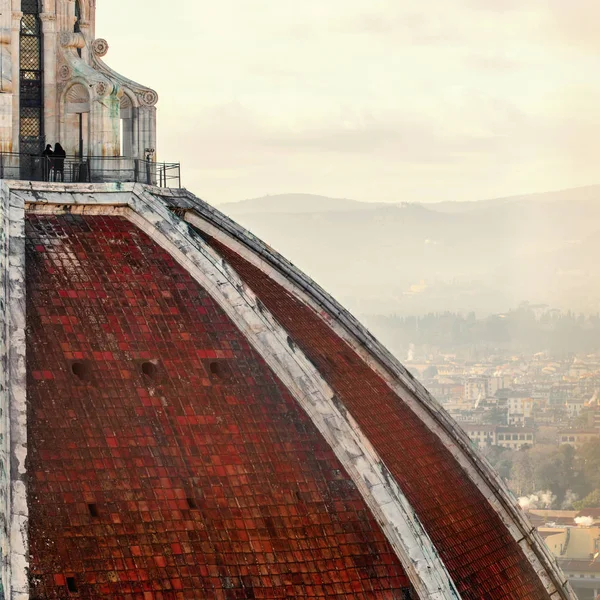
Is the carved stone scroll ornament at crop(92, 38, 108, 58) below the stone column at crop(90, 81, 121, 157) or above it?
above

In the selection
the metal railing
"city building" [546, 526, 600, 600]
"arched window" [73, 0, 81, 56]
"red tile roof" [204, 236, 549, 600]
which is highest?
"arched window" [73, 0, 81, 56]

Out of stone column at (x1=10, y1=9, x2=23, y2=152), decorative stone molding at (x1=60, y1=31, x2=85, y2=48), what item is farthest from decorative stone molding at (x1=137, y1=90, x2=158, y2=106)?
stone column at (x1=10, y1=9, x2=23, y2=152)

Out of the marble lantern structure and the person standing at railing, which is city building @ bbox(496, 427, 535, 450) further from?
the person standing at railing

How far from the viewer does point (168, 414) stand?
92.2ft

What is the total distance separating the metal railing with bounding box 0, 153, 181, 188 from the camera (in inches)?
1227

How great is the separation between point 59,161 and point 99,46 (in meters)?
2.40

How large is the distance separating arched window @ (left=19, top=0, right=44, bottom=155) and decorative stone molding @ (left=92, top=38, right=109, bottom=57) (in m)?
1.00

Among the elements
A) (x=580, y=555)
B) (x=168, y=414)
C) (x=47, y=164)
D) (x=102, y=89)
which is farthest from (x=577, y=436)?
(x=168, y=414)

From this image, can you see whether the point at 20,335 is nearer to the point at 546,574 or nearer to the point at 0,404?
the point at 0,404

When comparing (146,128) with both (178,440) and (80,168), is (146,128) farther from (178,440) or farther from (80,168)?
(178,440)

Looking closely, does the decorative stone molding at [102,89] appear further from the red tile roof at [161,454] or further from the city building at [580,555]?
the city building at [580,555]

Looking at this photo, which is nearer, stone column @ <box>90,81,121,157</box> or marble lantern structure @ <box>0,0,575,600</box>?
marble lantern structure @ <box>0,0,575,600</box>

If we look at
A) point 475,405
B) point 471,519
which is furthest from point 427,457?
point 475,405

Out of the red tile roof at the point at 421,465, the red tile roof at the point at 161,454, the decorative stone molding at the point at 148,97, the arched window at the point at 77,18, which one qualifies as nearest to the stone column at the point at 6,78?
the arched window at the point at 77,18
